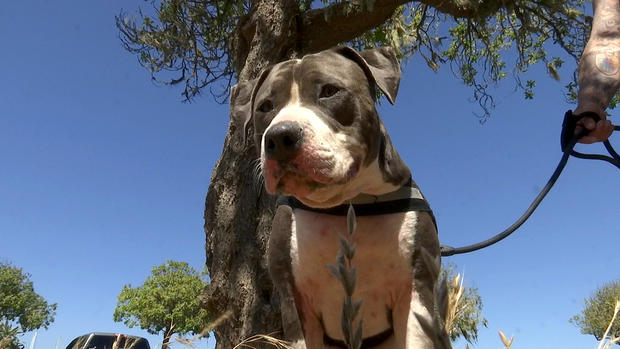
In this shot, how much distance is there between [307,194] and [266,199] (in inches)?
184

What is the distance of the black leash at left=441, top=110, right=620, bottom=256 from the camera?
3504 mm

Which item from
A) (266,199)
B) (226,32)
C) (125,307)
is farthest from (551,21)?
(125,307)

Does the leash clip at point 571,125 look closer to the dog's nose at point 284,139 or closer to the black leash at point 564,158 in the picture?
the black leash at point 564,158

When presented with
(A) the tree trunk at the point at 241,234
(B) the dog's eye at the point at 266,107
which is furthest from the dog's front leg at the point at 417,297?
(A) the tree trunk at the point at 241,234

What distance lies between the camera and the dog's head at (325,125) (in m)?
2.56

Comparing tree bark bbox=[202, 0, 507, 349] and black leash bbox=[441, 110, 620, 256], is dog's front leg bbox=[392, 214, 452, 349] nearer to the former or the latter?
black leash bbox=[441, 110, 620, 256]

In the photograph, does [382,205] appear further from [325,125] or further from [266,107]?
[266,107]

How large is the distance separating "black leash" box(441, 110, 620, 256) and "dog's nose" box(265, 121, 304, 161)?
1866 millimetres

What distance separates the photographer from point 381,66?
136 inches

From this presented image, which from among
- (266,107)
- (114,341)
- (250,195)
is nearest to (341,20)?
(250,195)

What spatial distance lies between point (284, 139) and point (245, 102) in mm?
1361

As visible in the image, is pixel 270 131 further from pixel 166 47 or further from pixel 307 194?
pixel 166 47

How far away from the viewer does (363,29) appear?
9461 millimetres

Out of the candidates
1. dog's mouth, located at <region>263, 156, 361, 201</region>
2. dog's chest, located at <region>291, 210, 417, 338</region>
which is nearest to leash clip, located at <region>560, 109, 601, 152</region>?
dog's chest, located at <region>291, 210, 417, 338</region>
